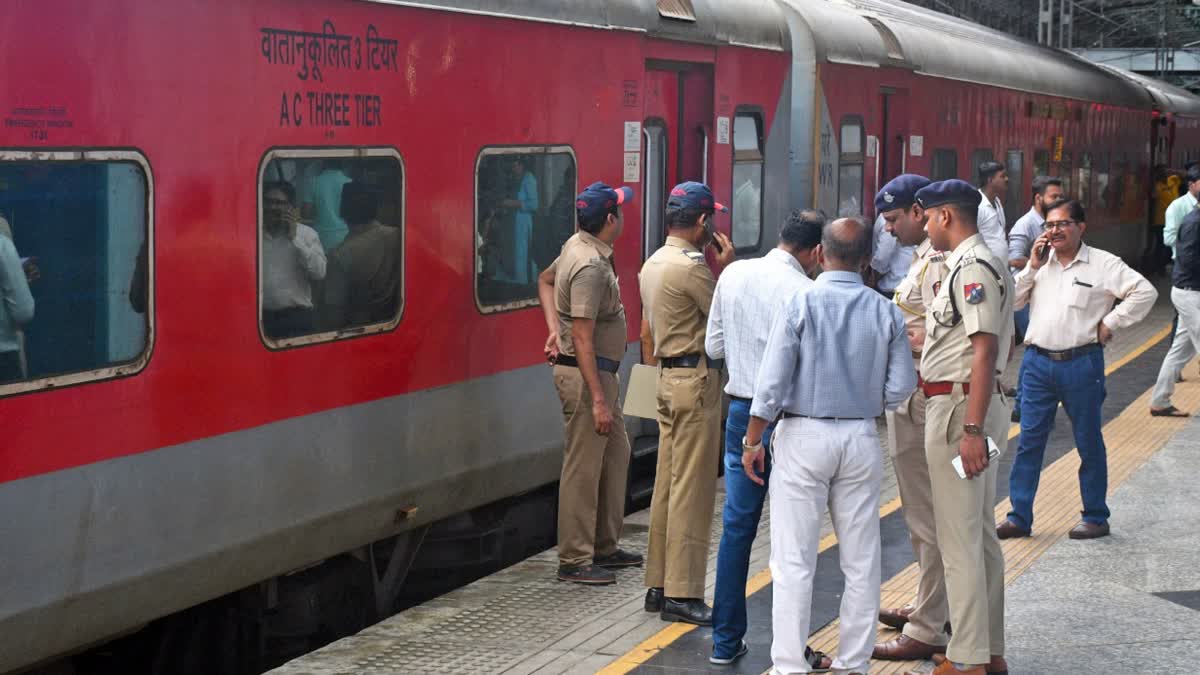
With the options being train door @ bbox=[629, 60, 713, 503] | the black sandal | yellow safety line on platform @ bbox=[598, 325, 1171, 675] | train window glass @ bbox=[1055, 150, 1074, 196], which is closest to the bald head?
yellow safety line on platform @ bbox=[598, 325, 1171, 675]

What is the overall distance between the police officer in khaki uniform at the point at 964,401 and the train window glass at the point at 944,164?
8961 mm

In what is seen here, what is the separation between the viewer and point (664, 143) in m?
9.13

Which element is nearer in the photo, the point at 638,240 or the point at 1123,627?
the point at 1123,627

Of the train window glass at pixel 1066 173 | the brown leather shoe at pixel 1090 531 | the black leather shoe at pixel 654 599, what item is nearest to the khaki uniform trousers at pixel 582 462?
the black leather shoe at pixel 654 599

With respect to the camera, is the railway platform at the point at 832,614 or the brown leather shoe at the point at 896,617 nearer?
the railway platform at the point at 832,614

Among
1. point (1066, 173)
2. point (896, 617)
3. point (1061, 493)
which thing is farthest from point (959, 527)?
point (1066, 173)

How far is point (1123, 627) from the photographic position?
6516 millimetres

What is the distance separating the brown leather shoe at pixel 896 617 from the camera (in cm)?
651

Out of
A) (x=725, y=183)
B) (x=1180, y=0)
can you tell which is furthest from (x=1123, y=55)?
(x=725, y=183)

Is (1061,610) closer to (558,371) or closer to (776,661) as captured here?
(776,661)

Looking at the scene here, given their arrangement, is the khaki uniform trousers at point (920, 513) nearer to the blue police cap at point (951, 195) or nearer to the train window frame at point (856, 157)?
the blue police cap at point (951, 195)

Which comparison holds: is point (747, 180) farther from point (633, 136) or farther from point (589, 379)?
point (589, 379)

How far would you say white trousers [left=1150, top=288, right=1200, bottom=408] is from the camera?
11906 millimetres

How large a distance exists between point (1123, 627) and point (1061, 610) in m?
0.30
